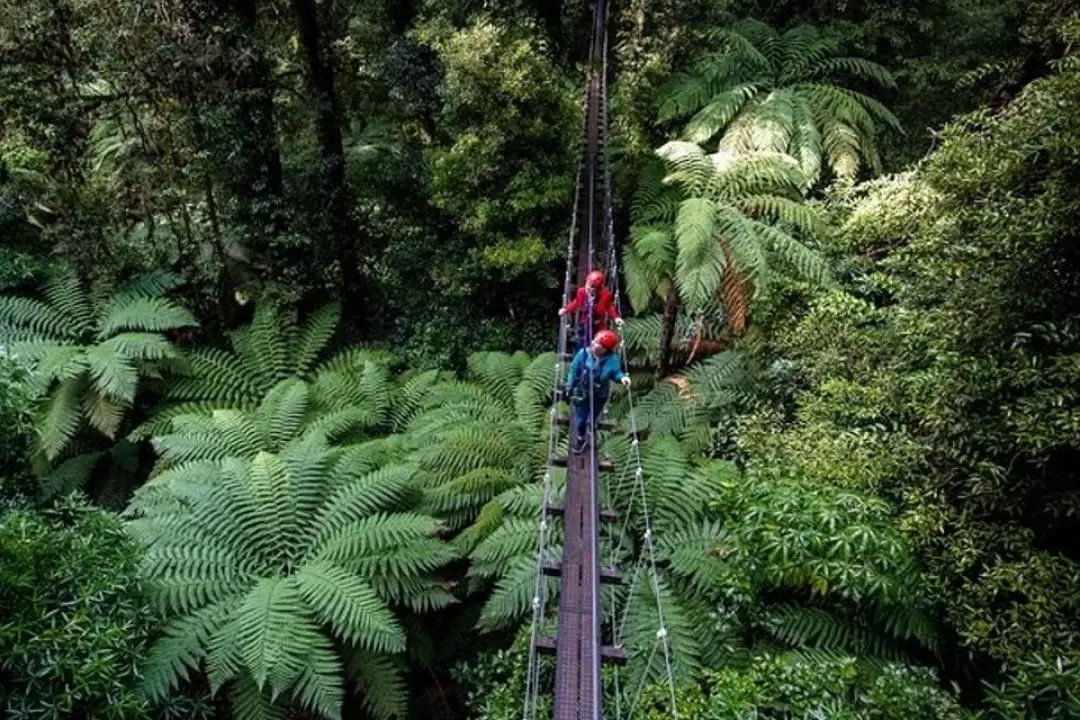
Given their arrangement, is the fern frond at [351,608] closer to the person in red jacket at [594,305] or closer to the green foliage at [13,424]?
the green foliage at [13,424]

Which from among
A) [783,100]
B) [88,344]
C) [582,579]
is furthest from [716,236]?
[88,344]

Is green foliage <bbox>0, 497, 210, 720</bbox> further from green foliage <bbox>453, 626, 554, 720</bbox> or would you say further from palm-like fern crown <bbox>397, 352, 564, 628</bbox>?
palm-like fern crown <bbox>397, 352, 564, 628</bbox>

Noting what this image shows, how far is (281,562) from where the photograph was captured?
180 inches

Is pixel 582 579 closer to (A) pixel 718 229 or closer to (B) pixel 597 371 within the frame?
(B) pixel 597 371

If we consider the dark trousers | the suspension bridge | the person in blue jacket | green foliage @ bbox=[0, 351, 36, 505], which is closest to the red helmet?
the person in blue jacket

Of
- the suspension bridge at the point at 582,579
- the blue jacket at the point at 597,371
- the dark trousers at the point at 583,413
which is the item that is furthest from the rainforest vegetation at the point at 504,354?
the blue jacket at the point at 597,371

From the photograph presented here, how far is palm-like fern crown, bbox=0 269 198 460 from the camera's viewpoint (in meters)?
5.76

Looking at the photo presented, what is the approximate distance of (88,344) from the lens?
21.4ft

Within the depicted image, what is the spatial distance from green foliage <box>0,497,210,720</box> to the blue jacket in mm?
2609

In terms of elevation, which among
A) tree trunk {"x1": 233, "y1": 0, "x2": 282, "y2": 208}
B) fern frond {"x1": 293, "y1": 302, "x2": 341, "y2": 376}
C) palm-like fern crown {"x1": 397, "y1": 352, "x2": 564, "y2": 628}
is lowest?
palm-like fern crown {"x1": 397, "y1": 352, "x2": 564, "y2": 628}

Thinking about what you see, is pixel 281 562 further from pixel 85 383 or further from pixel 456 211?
pixel 456 211

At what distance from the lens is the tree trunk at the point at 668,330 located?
5848mm

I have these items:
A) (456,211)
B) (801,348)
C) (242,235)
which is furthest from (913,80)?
(242,235)

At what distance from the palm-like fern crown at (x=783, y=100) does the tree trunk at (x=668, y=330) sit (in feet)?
5.80
